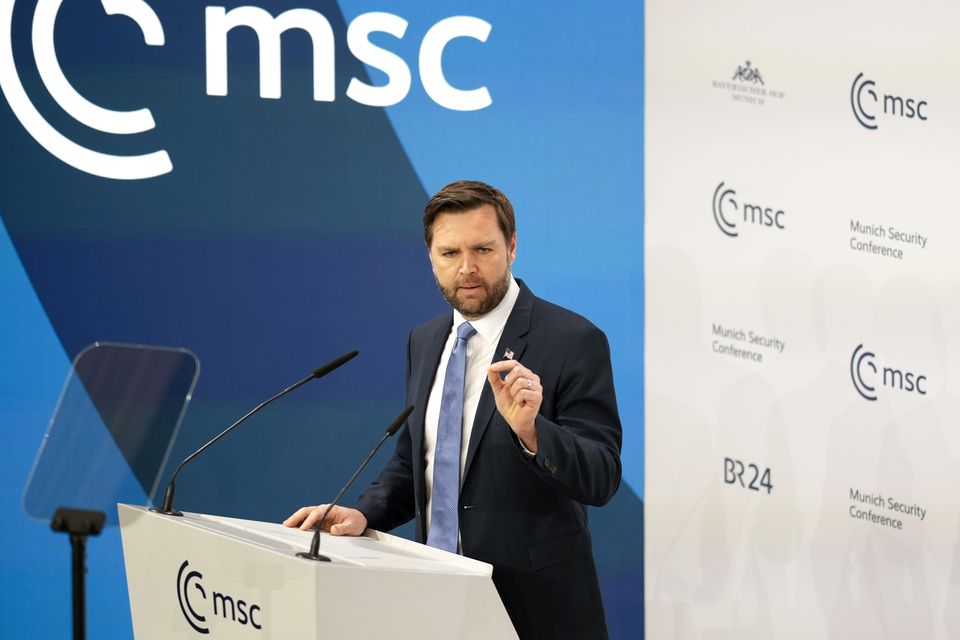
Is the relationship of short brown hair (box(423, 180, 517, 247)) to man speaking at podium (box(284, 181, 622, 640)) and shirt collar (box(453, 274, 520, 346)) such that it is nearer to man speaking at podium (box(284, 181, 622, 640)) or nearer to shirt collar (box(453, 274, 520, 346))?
man speaking at podium (box(284, 181, 622, 640))

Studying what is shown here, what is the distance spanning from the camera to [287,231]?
398cm

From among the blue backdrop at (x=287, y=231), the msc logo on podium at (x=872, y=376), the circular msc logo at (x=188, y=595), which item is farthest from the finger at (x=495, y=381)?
the msc logo on podium at (x=872, y=376)

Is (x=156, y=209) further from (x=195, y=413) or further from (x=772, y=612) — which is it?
(x=772, y=612)

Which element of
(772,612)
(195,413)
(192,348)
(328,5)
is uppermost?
(328,5)

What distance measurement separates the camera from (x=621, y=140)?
4133 mm

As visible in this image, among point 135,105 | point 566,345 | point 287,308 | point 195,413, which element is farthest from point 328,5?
point 566,345

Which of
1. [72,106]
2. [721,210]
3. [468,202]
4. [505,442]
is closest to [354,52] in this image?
[72,106]

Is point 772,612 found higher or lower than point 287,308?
lower

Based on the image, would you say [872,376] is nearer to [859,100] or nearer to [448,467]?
[859,100]

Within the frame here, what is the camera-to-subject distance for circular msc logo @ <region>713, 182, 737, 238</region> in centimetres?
417

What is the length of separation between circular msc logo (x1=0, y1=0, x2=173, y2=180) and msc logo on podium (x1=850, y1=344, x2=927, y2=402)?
2739 millimetres

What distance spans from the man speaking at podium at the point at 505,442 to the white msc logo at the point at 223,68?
5.18 feet

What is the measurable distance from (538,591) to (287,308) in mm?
1936

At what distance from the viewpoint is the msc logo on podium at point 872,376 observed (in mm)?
4250
